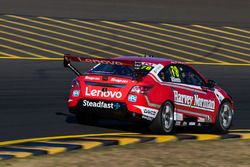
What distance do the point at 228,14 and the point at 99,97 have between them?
2211 centimetres

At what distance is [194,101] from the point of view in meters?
16.5

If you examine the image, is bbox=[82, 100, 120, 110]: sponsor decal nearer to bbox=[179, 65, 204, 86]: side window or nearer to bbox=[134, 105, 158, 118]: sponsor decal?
bbox=[134, 105, 158, 118]: sponsor decal

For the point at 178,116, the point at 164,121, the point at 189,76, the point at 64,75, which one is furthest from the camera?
the point at 64,75

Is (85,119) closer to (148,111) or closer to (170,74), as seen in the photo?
(148,111)

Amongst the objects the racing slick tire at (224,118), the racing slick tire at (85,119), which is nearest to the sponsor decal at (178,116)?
the racing slick tire at (224,118)

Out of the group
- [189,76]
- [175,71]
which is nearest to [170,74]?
[175,71]

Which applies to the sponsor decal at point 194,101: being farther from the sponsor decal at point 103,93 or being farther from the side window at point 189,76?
the sponsor decal at point 103,93

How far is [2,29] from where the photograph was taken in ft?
102

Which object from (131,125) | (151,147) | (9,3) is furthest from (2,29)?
(151,147)

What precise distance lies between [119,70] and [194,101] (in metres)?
1.71

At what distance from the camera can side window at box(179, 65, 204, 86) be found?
16.3 metres

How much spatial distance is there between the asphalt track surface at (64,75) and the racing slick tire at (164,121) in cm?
106

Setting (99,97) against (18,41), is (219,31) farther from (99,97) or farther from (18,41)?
(99,97)

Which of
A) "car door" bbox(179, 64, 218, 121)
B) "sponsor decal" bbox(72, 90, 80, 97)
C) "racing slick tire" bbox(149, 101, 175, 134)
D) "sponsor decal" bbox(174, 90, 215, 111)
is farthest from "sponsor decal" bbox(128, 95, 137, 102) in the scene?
"car door" bbox(179, 64, 218, 121)
